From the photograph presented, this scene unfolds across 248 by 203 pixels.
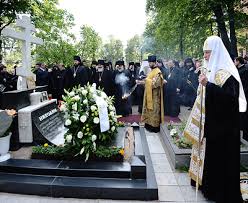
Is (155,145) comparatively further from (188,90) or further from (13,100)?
(188,90)

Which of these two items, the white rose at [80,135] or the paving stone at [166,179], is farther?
the white rose at [80,135]

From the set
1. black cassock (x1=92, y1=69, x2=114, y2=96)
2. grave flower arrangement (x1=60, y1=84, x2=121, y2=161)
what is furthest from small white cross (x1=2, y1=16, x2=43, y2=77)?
black cassock (x1=92, y1=69, x2=114, y2=96)

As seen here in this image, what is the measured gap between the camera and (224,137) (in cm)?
446

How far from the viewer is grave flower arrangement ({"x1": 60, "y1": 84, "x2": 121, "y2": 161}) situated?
569cm

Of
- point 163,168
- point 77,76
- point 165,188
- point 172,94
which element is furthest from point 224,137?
point 77,76

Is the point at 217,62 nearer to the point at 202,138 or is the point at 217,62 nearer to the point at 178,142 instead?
the point at 202,138

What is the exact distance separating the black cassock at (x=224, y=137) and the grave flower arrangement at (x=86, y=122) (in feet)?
7.17

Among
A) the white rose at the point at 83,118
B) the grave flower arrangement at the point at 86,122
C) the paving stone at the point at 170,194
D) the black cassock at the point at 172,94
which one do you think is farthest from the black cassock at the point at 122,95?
the paving stone at the point at 170,194

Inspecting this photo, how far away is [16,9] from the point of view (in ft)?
67.1

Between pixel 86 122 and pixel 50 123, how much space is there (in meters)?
1.93

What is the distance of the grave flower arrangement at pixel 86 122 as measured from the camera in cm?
569

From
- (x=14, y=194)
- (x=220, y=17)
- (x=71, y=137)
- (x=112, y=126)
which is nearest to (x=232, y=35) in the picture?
(x=220, y=17)

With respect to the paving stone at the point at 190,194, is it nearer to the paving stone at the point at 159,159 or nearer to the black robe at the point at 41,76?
the paving stone at the point at 159,159

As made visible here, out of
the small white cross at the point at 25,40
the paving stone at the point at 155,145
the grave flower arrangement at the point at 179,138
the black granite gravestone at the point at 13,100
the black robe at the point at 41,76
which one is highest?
the small white cross at the point at 25,40
